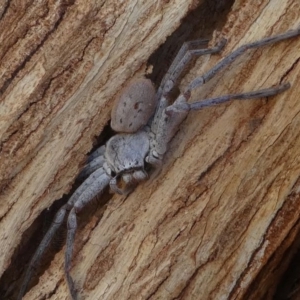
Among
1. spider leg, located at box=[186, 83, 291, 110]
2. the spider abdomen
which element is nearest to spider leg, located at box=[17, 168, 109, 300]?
the spider abdomen

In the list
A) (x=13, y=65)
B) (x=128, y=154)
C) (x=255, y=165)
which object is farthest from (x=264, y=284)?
(x=13, y=65)

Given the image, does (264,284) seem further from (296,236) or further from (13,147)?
(13,147)

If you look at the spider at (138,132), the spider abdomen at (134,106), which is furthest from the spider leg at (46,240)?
the spider abdomen at (134,106)

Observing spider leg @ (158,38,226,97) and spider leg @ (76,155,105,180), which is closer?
spider leg @ (158,38,226,97)

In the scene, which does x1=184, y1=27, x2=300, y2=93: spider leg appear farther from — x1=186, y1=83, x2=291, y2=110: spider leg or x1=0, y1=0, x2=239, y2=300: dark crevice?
x1=0, y1=0, x2=239, y2=300: dark crevice

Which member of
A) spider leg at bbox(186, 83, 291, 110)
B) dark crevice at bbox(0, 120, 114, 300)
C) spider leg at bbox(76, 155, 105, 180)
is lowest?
dark crevice at bbox(0, 120, 114, 300)

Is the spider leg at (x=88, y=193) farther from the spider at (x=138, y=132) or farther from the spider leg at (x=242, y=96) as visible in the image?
the spider leg at (x=242, y=96)
